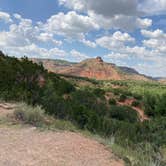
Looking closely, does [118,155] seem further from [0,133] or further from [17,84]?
[17,84]

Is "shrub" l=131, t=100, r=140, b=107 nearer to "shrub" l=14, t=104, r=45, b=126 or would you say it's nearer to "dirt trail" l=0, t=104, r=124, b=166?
"shrub" l=14, t=104, r=45, b=126

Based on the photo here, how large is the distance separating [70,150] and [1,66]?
13387 mm

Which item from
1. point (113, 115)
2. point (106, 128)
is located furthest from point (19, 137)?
point (113, 115)

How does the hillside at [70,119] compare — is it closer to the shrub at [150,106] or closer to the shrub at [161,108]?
the shrub at [161,108]

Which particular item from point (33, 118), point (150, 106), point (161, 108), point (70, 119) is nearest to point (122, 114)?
point (161, 108)

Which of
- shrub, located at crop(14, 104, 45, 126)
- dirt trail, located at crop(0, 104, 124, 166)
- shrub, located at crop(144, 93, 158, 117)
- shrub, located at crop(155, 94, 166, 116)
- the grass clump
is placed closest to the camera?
dirt trail, located at crop(0, 104, 124, 166)

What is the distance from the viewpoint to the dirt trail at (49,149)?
5.39 metres

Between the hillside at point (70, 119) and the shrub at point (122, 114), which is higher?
the hillside at point (70, 119)

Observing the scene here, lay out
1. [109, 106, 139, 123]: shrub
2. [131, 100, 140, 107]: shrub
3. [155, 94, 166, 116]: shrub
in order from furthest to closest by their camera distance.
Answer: [131, 100, 140, 107]: shrub
[155, 94, 166, 116]: shrub
[109, 106, 139, 123]: shrub

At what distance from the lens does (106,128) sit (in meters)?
12.9

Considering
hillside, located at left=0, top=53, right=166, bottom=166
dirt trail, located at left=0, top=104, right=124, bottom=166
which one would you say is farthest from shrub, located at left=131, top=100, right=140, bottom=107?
dirt trail, located at left=0, top=104, right=124, bottom=166

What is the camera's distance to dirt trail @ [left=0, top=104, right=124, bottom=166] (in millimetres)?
5395

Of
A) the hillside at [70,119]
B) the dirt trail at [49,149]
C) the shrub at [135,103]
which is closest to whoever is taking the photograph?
the dirt trail at [49,149]

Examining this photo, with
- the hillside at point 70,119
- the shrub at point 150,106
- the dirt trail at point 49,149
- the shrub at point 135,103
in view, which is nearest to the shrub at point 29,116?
the hillside at point 70,119
